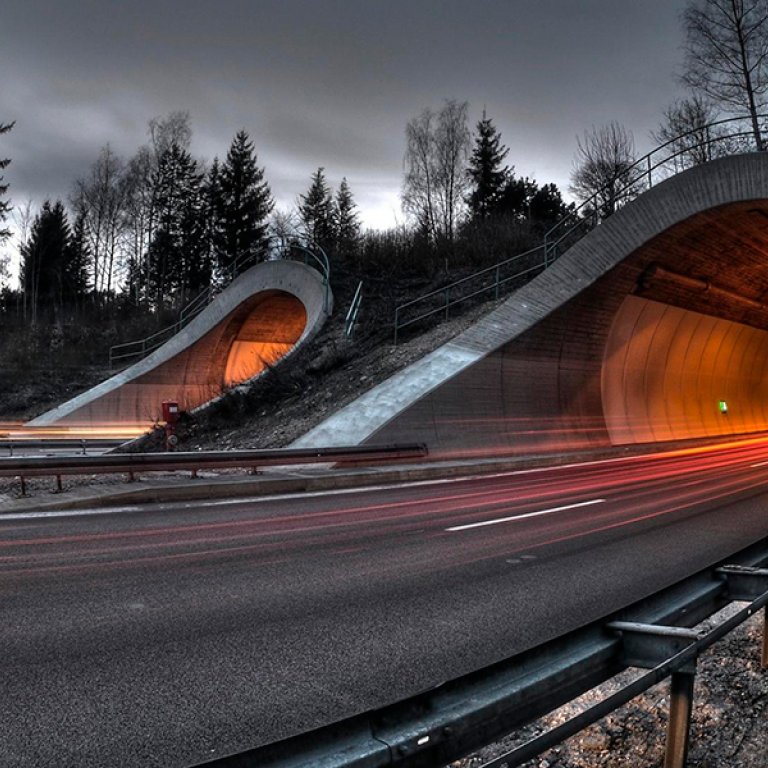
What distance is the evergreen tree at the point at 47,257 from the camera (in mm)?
61062

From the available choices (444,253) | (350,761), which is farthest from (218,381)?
(350,761)

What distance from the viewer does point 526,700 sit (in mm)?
2416

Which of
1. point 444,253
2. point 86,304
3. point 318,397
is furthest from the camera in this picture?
point 86,304

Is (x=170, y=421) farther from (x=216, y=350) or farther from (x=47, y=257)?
(x=47, y=257)

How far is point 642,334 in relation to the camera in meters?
23.9

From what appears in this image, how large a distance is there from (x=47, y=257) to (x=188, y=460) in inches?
2372

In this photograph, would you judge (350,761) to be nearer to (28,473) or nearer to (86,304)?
(28,473)

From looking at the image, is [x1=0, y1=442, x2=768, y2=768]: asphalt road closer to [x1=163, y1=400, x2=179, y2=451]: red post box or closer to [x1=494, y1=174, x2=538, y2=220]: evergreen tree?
[x1=163, y1=400, x2=179, y2=451]: red post box

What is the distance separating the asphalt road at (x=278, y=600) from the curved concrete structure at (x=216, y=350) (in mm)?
19463

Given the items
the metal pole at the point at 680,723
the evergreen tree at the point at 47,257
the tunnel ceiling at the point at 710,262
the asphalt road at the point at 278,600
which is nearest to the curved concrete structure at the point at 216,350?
the tunnel ceiling at the point at 710,262

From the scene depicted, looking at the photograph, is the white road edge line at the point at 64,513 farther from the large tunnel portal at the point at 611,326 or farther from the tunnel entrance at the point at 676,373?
the tunnel entrance at the point at 676,373

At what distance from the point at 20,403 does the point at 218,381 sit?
10.4 metres

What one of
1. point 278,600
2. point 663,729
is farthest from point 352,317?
point 663,729

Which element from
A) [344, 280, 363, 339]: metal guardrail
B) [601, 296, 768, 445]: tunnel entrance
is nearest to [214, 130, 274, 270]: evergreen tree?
[344, 280, 363, 339]: metal guardrail
